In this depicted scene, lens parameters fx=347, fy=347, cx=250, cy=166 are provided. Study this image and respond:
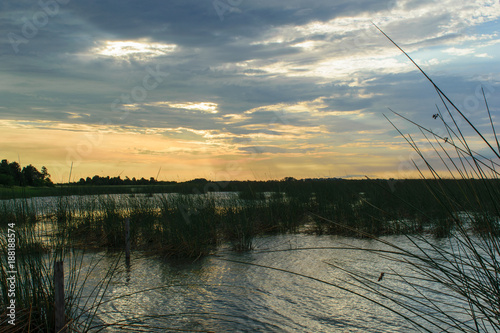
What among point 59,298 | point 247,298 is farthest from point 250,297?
point 59,298

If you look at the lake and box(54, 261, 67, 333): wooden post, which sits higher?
box(54, 261, 67, 333): wooden post

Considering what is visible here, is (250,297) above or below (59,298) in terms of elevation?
below

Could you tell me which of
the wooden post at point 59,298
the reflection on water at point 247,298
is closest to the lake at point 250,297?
the reflection on water at point 247,298

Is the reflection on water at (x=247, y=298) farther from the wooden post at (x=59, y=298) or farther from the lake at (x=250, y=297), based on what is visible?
the wooden post at (x=59, y=298)

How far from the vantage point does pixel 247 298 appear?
15.6 feet

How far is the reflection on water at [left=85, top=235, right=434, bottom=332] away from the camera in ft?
12.9

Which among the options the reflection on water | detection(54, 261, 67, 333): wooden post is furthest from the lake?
detection(54, 261, 67, 333): wooden post

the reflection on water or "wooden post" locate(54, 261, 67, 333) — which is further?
the reflection on water

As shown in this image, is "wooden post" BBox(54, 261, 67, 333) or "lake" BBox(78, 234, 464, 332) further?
"lake" BBox(78, 234, 464, 332)

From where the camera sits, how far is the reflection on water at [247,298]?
393 centimetres

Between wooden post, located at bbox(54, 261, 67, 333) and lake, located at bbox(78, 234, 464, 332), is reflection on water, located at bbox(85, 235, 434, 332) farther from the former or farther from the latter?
wooden post, located at bbox(54, 261, 67, 333)

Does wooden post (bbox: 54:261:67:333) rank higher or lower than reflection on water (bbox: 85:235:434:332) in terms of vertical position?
higher

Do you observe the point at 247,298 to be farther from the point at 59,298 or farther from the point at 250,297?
the point at 59,298

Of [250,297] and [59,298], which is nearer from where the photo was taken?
[59,298]
